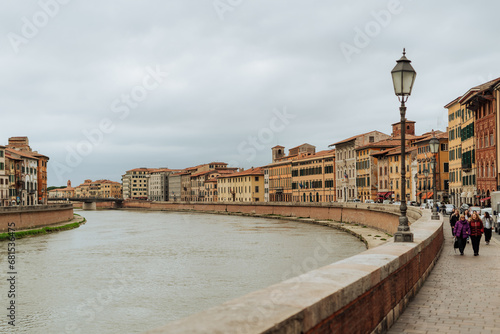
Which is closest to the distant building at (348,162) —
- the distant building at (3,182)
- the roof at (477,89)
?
the roof at (477,89)

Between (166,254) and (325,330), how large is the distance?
101 ft

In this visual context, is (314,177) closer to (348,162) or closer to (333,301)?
(348,162)

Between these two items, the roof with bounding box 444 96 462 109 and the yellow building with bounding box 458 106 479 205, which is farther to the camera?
the roof with bounding box 444 96 462 109

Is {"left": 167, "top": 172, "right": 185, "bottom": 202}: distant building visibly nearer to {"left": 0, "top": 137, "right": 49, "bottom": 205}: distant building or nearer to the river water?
{"left": 0, "top": 137, "right": 49, "bottom": 205}: distant building

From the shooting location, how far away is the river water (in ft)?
56.4

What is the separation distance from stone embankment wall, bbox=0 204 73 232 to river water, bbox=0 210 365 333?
4379mm

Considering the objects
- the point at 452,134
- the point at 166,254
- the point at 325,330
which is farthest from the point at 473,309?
the point at 452,134

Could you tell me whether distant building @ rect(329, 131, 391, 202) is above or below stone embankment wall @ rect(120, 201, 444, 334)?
above

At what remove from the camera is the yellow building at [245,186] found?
12688cm

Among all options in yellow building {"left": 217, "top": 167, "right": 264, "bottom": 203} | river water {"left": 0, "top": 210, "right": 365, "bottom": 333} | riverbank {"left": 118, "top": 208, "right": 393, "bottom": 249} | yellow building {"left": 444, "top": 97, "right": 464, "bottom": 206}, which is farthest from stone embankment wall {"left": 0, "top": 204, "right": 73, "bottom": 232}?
yellow building {"left": 217, "top": 167, "right": 264, "bottom": 203}

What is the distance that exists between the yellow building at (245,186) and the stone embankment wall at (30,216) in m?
64.7

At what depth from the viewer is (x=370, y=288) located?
240 inches

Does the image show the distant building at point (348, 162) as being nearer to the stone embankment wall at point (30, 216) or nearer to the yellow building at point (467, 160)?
the yellow building at point (467, 160)

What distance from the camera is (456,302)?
865 centimetres
